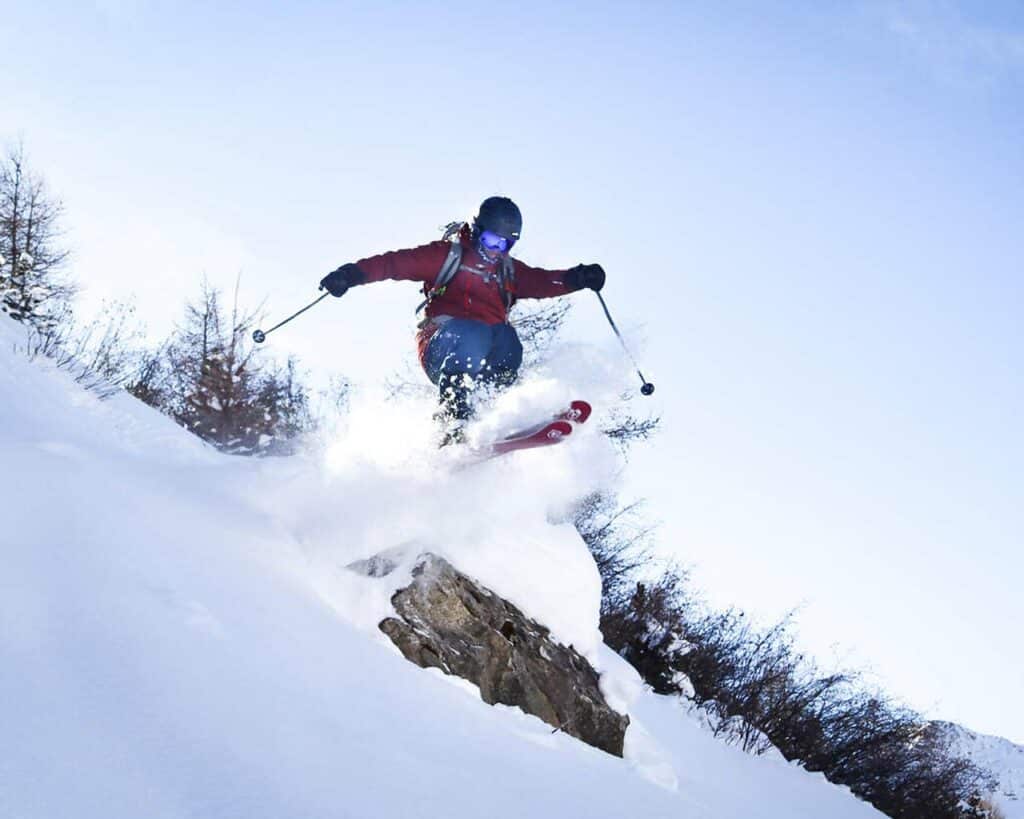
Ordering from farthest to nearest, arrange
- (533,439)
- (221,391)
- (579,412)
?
(221,391) < (579,412) < (533,439)

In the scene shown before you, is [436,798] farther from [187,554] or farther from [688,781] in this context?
[688,781]

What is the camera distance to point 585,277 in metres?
5.34

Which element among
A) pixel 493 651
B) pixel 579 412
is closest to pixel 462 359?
pixel 579 412

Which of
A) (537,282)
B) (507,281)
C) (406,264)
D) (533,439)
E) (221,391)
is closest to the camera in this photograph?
(533,439)

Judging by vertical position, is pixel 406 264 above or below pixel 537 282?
below

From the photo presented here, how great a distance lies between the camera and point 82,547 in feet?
6.74

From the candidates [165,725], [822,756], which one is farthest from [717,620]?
[165,725]

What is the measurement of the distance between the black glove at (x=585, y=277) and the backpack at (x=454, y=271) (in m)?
0.47

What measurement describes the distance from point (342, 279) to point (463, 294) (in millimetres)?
773

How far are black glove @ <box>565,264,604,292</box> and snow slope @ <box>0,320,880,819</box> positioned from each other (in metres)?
1.07

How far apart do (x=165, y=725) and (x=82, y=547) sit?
0.86m

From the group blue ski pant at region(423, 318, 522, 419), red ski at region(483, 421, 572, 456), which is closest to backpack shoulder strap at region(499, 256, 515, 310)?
blue ski pant at region(423, 318, 522, 419)

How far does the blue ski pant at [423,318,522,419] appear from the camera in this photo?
4551 millimetres

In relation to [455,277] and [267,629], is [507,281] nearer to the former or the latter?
[455,277]
